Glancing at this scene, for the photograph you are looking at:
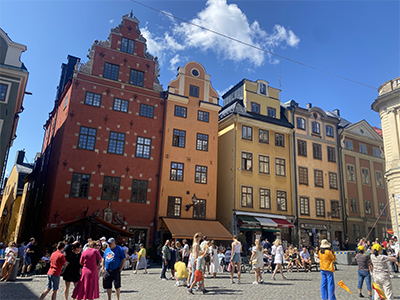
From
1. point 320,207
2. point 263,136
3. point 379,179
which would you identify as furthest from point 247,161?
point 379,179

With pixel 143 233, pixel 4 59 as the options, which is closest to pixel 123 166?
pixel 143 233

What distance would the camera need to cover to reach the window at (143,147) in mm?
23844

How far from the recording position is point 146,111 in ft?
81.3

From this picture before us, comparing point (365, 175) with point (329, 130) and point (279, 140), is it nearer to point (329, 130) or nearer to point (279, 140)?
point (329, 130)

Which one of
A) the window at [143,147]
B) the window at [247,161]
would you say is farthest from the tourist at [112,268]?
the window at [247,161]

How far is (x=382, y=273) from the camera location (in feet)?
30.6

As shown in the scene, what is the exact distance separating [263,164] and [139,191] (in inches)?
453

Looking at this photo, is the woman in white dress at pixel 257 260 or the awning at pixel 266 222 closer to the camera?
the woman in white dress at pixel 257 260

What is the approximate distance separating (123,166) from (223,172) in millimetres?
9299

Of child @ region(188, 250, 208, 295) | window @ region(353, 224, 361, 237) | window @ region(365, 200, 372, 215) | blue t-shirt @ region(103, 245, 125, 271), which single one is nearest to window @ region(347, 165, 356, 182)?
window @ region(365, 200, 372, 215)

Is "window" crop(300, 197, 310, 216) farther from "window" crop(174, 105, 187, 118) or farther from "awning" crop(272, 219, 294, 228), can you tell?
"window" crop(174, 105, 187, 118)

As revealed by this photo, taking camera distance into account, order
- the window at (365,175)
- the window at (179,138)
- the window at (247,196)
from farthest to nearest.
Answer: the window at (365,175) < the window at (247,196) < the window at (179,138)

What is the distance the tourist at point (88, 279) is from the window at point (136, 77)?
18.6m

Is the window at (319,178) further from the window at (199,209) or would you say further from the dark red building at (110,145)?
the dark red building at (110,145)
